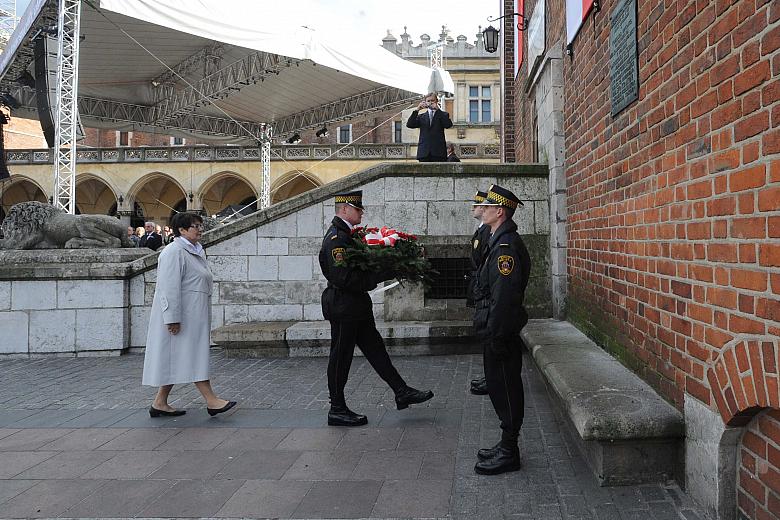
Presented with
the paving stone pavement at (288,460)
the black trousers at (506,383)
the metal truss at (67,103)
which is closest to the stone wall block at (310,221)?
the paving stone pavement at (288,460)

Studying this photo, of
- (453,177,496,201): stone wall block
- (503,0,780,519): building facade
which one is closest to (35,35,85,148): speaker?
(453,177,496,201): stone wall block

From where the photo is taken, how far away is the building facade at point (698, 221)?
2.47 m

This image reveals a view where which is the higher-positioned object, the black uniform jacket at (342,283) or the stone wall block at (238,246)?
the stone wall block at (238,246)

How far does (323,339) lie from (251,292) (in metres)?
1.49

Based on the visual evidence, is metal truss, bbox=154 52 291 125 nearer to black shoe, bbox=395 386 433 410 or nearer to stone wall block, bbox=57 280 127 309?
stone wall block, bbox=57 280 127 309

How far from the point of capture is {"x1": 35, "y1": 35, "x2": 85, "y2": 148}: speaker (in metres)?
15.1

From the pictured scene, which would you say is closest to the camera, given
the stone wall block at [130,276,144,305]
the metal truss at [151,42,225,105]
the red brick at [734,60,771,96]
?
the red brick at [734,60,771,96]

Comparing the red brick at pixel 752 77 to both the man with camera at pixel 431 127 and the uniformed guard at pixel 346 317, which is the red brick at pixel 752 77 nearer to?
the uniformed guard at pixel 346 317

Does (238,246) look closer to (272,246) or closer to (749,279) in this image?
(272,246)

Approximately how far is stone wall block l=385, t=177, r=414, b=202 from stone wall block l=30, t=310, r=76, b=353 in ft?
15.5

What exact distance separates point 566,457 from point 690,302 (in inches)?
56.4

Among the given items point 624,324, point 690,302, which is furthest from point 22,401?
point 690,302

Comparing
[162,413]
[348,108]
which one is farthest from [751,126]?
[348,108]

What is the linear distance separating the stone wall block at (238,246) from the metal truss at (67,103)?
7.92m
